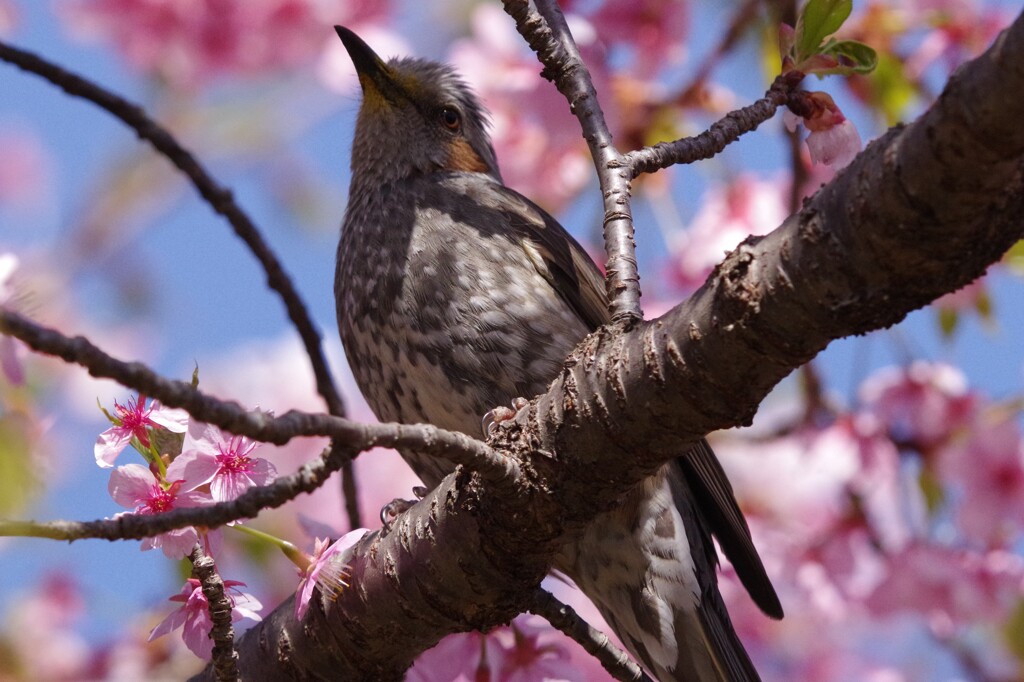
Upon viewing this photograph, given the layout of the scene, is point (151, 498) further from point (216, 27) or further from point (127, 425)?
point (216, 27)

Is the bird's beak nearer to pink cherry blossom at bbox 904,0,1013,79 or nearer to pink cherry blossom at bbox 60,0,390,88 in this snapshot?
pink cherry blossom at bbox 60,0,390,88

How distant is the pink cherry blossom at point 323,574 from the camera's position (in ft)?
6.37

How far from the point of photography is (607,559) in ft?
8.96

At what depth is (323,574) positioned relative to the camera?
195 cm

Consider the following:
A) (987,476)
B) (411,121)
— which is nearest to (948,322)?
(987,476)

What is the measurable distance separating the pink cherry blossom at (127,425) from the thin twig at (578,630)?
764 mm

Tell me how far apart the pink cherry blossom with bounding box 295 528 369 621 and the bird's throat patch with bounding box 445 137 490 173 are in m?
1.93

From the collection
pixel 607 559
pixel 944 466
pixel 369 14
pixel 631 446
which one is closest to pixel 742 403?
pixel 631 446

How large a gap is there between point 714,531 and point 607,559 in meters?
0.41

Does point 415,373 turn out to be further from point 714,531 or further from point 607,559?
point 714,531

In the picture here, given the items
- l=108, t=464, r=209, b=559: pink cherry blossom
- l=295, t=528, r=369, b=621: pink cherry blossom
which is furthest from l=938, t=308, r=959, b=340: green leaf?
l=108, t=464, r=209, b=559: pink cherry blossom

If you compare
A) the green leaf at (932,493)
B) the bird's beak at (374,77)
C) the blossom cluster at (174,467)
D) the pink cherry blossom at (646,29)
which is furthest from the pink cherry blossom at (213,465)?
the green leaf at (932,493)

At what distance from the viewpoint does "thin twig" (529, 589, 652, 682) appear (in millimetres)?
2152

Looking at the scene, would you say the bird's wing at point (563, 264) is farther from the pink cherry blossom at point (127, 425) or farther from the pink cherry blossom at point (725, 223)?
the pink cherry blossom at point (127, 425)
